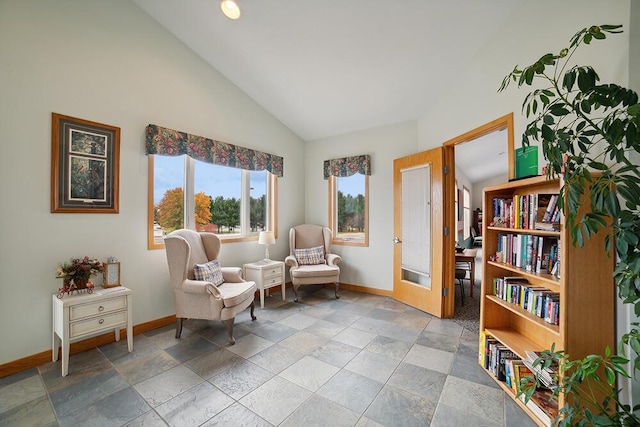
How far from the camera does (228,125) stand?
3.63m

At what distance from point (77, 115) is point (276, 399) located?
2972 millimetres

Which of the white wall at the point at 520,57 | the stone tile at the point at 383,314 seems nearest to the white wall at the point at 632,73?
the white wall at the point at 520,57

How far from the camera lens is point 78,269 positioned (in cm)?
227

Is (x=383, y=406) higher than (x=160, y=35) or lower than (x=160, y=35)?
lower

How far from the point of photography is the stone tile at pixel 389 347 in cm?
236

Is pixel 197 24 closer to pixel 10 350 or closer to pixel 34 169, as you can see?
pixel 34 169

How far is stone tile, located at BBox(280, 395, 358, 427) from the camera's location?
5.18 ft

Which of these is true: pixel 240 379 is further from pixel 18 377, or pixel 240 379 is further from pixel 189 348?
pixel 18 377

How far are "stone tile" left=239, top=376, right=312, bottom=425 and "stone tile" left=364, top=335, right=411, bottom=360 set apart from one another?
2.77 feet

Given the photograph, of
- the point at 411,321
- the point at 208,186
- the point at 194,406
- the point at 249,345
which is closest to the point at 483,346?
the point at 411,321

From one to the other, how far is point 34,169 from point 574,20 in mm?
4193

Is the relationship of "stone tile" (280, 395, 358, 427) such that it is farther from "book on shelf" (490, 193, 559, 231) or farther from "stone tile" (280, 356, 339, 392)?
"book on shelf" (490, 193, 559, 231)

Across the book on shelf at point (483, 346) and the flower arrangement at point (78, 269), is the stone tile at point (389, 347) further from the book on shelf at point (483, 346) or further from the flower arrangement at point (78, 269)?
the flower arrangement at point (78, 269)

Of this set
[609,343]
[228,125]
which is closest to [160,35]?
[228,125]
